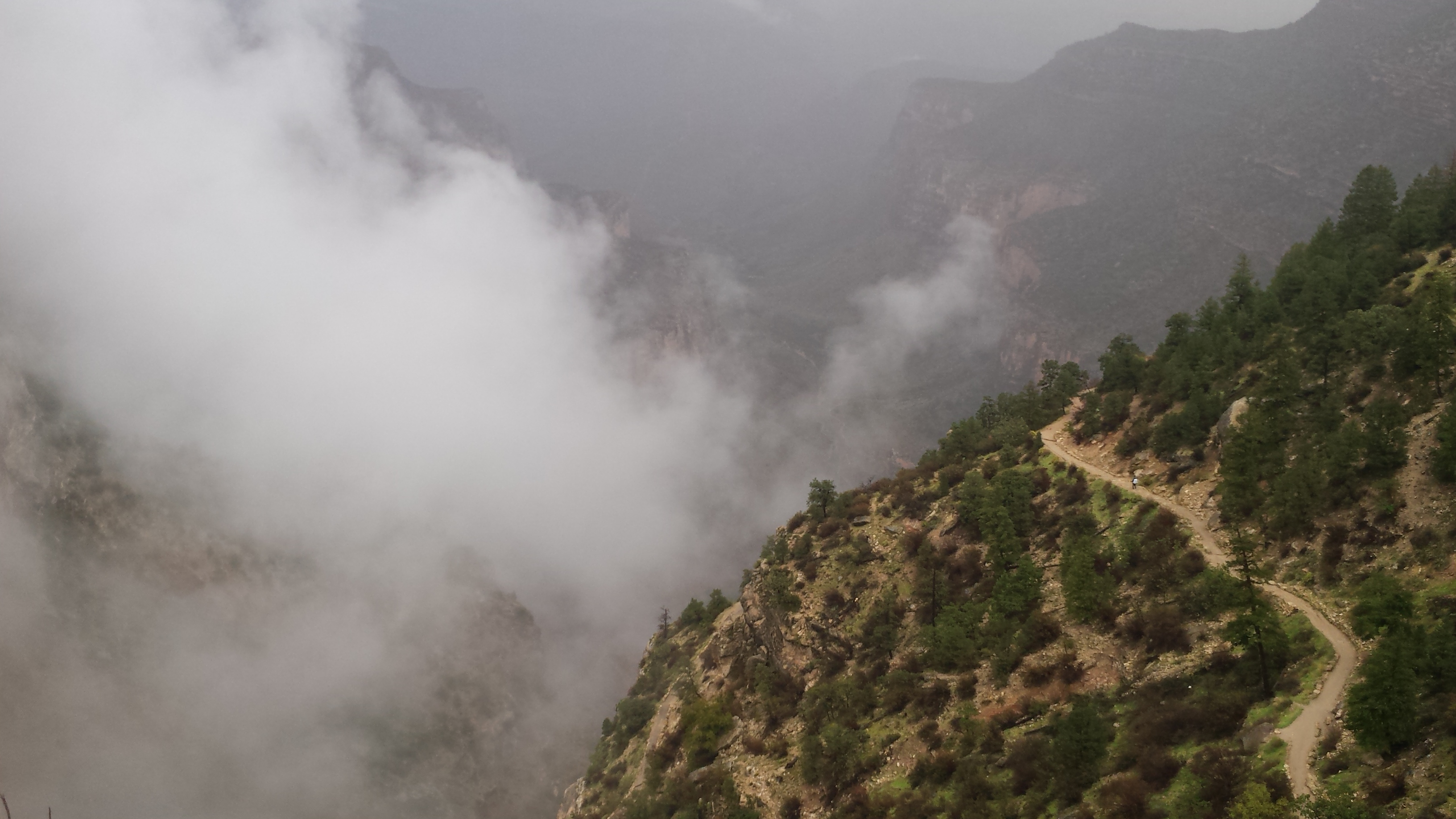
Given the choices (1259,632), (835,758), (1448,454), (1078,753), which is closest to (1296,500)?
(1448,454)

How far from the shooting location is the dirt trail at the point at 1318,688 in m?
26.5

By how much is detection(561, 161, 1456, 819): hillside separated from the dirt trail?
0.10 meters

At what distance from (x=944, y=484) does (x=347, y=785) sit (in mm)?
140197

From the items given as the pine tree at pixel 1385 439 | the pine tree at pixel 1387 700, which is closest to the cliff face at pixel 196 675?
the pine tree at pixel 1385 439

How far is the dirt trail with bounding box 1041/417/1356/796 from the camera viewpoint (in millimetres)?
26500

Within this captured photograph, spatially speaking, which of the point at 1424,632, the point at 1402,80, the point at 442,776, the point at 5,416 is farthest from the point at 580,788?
the point at 1402,80

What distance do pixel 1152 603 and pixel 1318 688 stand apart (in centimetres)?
1158

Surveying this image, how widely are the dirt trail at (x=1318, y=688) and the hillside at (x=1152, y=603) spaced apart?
102 mm

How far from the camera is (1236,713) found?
3023cm

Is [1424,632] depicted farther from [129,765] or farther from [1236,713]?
[129,765]

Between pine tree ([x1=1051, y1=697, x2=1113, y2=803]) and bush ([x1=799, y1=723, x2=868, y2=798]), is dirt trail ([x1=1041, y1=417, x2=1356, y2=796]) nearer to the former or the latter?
pine tree ([x1=1051, y1=697, x2=1113, y2=803])

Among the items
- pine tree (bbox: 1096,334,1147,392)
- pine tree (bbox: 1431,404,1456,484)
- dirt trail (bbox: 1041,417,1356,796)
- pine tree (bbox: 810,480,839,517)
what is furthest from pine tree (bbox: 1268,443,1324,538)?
pine tree (bbox: 810,480,839,517)

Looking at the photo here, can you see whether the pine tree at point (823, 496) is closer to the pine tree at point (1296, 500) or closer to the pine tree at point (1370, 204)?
the pine tree at point (1296, 500)


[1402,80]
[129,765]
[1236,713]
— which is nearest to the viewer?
[1236,713]
